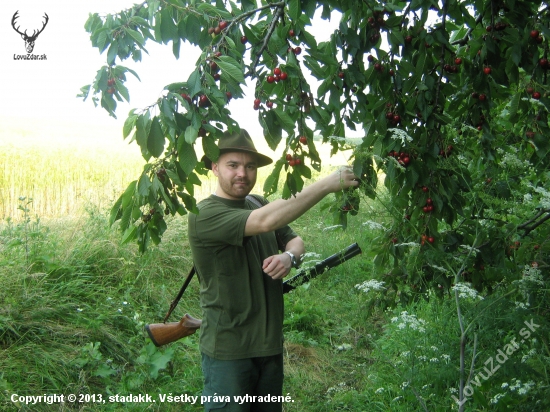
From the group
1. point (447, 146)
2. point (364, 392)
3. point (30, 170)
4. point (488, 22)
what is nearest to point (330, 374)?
point (364, 392)

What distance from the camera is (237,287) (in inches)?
106

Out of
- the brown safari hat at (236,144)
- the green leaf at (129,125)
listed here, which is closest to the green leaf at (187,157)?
the green leaf at (129,125)

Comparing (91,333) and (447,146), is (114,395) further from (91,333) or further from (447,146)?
(447,146)

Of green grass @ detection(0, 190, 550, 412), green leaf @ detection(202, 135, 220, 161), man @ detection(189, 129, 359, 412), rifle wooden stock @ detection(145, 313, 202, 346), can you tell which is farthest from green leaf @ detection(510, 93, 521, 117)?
rifle wooden stock @ detection(145, 313, 202, 346)

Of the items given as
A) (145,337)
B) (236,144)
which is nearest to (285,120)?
(236,144)

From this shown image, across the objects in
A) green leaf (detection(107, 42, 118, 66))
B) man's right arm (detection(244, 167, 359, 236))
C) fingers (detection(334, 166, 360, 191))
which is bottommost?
Answer: man's right arm (detection(244, 167, 359, 236))

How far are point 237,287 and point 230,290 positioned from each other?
3cm

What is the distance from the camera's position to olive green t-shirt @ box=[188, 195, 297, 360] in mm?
2609

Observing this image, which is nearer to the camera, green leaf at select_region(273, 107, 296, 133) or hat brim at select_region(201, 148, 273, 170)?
green leaf at select_region(273, 107, 296, 133)

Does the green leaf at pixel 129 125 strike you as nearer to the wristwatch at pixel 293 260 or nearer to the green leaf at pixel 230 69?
the green leaf at pixel 230 69

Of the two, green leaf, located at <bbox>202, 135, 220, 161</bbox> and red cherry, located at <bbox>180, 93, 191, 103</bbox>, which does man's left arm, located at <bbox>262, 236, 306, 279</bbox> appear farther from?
red cherry, located at <bbox>180, 93, 191, 103</bbox>

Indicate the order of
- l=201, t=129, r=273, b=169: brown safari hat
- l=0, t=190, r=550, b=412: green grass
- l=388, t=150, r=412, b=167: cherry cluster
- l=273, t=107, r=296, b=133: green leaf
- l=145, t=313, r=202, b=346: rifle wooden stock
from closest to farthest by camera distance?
1. l=273, t=107, r=296, b=133: green leaf
2. l=388, t=150, r=412, b=167: cherry cluster
3. l=201, t=129, r=273, b=169: brown safari hat
4. l=145, t=313, r=202, b=346: rifle wooden stock
5. l=0, t=190, r=550, b=412: green grass

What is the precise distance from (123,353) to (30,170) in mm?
5327

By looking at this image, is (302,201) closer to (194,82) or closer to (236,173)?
(236,173)
